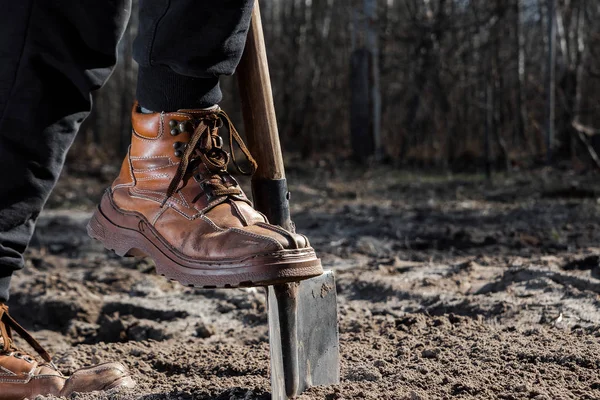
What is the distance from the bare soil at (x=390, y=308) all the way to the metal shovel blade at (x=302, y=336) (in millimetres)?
62

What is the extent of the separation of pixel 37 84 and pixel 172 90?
36 cm

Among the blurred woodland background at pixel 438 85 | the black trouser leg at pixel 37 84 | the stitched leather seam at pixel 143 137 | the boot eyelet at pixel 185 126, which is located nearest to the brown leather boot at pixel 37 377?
the black trouser leg at pixel 37 84

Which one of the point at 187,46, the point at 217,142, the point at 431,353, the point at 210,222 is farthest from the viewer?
the point at 431,353

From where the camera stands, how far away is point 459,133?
11.7 meters

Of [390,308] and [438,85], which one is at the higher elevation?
[438,85]

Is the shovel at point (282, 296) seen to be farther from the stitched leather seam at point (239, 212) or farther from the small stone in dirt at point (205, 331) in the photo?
the small stone in dirt at point (205, 331)

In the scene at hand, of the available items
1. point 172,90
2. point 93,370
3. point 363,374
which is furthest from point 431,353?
point 172,90

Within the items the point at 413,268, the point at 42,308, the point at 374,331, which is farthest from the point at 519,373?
the point at 42,308

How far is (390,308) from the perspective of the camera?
9.56ft

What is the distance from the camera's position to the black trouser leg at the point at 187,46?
5.30 feet

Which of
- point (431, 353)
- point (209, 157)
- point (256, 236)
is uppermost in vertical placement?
point (209, 157)

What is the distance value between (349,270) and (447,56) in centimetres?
838

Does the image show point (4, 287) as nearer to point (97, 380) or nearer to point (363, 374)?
point (97, 380)

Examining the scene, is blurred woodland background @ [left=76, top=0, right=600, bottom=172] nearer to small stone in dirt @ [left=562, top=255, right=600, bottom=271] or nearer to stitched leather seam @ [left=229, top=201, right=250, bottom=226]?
small stone in dirt @ [left=562, top=255, right=600, bottom=271]
